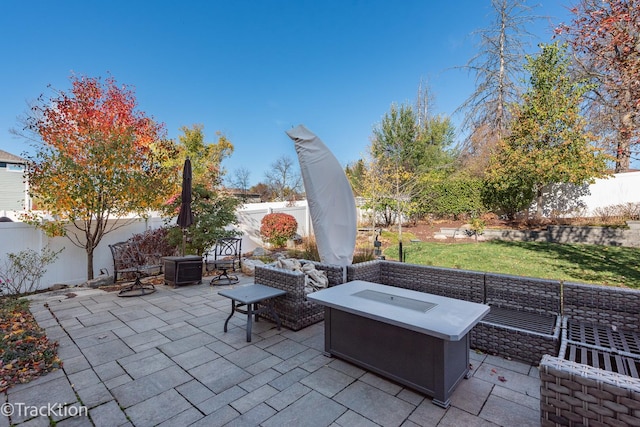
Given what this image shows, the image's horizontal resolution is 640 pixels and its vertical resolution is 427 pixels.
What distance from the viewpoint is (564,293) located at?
299cm

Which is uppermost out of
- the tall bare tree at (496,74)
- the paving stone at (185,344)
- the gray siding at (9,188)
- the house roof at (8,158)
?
the tall bare tree at (496,74)

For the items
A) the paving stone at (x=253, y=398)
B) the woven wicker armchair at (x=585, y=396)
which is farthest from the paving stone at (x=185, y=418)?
the woven wicker armchair at (x=585, y=396)

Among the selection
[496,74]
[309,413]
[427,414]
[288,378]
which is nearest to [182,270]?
[288,378]

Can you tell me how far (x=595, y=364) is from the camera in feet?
6.89

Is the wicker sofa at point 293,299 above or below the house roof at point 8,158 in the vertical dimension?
below

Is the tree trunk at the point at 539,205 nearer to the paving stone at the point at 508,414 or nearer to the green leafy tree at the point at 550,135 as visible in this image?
the green leafy tree at the point at 550,135

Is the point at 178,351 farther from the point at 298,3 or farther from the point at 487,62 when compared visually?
the point at 487,62

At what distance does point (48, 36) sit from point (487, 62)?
1716cm

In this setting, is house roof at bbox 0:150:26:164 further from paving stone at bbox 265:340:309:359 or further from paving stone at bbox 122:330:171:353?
paving stone at bbox 265:340:309:359

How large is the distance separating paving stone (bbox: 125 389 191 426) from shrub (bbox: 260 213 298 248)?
744 centimetres

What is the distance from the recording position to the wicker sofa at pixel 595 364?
1.45 metres

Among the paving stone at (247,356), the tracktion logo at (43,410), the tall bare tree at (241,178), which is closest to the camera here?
the tracktion logo at (43,410)

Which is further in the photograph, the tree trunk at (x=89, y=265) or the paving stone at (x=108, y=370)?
the tree trunk at (x=89, y=265)

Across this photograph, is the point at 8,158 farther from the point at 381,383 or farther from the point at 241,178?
the point at 381,383
